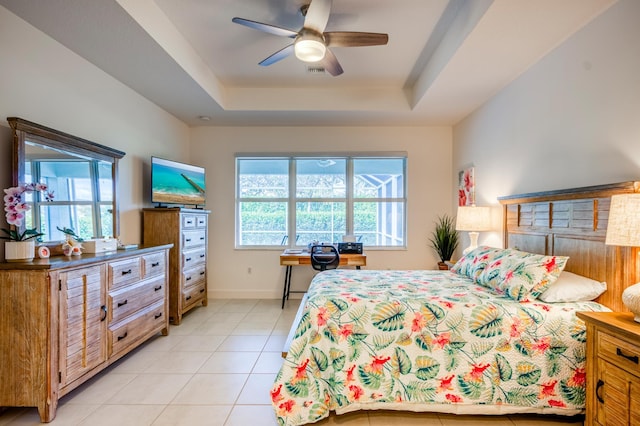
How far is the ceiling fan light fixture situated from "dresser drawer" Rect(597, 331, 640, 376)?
2.35m

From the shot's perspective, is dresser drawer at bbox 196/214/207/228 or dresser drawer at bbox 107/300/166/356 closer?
dresser drawer at bbox 107/300/166/356

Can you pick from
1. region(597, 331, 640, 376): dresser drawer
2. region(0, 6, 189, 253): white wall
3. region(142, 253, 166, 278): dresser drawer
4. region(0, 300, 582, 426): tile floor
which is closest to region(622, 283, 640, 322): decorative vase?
region(597, 331, 640, 376): dresser drawer

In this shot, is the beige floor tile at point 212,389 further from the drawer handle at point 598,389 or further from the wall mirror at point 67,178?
the drawer handle at point 598,389

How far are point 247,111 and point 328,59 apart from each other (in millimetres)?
1668

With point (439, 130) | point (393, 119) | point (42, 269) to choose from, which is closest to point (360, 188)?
point (393, 119)

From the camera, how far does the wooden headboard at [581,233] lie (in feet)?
5.67

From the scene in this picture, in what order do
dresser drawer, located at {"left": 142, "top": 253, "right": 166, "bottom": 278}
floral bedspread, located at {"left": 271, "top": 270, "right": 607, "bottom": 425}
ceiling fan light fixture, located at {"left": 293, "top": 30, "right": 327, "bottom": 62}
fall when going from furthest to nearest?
dresser drawer, located at {"left": 142, "top": 253, "right": 166, "bottom": 278} < ceiling fan light fixture, located at {"left": 293, "top": 30, "right": 327, "bottom": 62} < floral bedspread, located at {"left": 271, "top": 270, "right": 607, "bottom": 425}

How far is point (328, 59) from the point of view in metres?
2.41

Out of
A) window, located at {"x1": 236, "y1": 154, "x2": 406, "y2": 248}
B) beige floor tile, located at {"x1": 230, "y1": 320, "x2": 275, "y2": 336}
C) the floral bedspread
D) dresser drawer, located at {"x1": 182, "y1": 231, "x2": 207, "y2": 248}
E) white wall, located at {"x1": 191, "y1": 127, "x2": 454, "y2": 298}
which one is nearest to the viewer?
the floral bedspread

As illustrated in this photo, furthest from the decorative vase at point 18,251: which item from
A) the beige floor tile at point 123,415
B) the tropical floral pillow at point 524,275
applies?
the tropical floral pillow at point 524,275

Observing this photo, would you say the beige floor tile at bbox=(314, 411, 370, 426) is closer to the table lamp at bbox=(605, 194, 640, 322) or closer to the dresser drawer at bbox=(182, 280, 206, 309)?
the table lamp at bbox=(605, 194, 640, 322)

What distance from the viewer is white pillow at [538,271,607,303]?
1.83 m

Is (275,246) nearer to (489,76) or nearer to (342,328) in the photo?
(342,328)

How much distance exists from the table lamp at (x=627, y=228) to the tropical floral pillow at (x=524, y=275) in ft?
1.37
